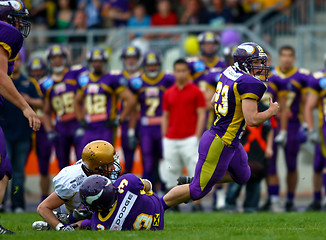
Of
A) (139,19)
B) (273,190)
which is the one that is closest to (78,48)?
(139,19)

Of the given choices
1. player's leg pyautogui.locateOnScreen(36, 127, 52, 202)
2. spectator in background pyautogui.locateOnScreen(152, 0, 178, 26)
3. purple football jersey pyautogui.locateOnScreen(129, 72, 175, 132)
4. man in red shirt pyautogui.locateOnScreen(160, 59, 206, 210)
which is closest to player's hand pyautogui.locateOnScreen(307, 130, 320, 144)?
man in red shirt pyautogui.locateOnScreen(160, 59, 206, 210)

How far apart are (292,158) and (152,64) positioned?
269 centimetres

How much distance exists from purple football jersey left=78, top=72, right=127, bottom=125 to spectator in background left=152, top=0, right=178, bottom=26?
3.97 metres

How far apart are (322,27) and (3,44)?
326 inches

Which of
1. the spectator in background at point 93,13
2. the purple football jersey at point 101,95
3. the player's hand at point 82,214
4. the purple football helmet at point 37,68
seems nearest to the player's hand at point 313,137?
the purple football jersey at point 101,95

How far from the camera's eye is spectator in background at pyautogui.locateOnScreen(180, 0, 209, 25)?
47.0ft

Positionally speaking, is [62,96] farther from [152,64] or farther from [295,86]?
[295,86]

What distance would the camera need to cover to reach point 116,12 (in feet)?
49.8

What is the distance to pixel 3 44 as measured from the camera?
19.7 feet

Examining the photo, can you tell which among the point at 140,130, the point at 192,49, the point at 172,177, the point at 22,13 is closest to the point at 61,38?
the point at 192,49

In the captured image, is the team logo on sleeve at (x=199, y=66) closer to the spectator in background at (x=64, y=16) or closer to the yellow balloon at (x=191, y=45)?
the yellow balloon at (x=191, y=45)

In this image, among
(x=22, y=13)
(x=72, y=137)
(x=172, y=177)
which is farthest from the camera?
(x=72, y=137)

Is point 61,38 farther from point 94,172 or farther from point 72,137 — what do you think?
A: point 94,172

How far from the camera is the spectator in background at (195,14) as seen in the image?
14315 mm
